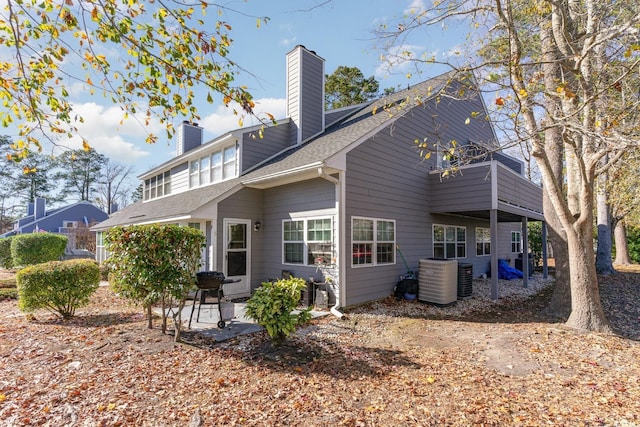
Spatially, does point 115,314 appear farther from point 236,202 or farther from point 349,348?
point 349,348

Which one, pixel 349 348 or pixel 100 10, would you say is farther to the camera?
pixel 349 348

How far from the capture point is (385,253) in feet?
29.1

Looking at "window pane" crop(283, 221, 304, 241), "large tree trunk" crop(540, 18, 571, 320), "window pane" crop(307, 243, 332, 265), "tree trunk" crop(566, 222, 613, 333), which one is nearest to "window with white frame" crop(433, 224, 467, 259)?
"large tree trunk" crop(540, 18, 571, 320)

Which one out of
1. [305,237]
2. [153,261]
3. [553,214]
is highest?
[553,214]

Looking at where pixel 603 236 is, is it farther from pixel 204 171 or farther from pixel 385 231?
pixel 204 171

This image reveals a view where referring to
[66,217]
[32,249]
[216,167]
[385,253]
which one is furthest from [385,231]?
[66,217]

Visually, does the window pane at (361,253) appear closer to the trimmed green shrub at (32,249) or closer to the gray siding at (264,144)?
the gray siding at (264,144)

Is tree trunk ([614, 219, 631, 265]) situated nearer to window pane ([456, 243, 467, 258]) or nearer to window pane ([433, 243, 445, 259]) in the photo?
A: window pane ([456, 243, 467, 258])

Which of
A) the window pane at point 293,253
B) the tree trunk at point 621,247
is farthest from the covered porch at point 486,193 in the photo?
the tree trunk at point 621,247


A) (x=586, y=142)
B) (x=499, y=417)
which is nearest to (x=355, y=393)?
(x=499, y=417)

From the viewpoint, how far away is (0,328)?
6301mm

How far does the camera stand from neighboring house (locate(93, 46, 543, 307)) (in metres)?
7.98

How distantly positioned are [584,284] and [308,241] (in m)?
5.71

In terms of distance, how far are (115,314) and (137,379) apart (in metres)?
4.18
